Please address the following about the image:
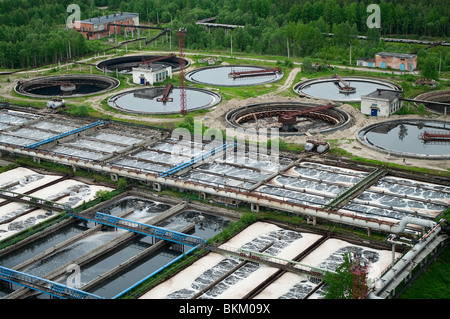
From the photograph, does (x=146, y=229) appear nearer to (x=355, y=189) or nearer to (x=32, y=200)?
(x=32, y=200)

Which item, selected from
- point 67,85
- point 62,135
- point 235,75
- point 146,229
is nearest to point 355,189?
point 146,229

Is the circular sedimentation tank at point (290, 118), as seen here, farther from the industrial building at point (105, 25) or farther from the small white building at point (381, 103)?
the industrial building at point (105, 25)

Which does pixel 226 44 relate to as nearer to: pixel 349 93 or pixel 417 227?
pixel 349 93

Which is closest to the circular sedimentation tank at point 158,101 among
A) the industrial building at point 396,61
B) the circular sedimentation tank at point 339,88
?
the circular sedimentation tank at point 339,88

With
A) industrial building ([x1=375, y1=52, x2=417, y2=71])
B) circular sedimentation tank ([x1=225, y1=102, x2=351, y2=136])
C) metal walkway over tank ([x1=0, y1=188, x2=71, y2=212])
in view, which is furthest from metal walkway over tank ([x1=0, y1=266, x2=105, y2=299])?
industrial building ([x1=375, y1=52, x2=417, y2=71])

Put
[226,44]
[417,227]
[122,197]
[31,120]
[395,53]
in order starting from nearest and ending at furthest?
[417,227] < [122,197] < [31,120] < [395,53] < [226,44]

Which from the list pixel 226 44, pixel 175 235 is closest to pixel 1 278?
pixel 175 235

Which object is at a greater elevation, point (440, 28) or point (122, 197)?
point (440, 28)
